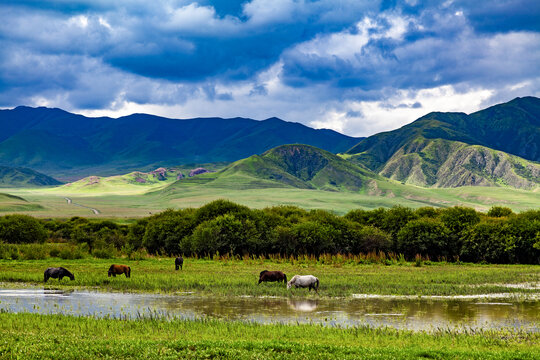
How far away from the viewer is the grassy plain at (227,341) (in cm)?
1588

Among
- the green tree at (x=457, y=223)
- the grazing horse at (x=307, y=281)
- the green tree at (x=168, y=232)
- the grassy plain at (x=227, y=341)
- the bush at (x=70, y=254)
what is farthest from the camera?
the green tree at (x=168, y=232)

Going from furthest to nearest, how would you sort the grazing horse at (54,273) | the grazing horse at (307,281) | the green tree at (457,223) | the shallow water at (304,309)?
the green tree at (457,223) → the grazing horse at (54,273) → the grazing horse at (307,281) → the shallow water at (304,309)

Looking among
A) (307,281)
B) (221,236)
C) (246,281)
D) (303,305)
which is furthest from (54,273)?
(221,236)

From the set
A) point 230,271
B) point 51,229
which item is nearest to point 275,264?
point 230,271

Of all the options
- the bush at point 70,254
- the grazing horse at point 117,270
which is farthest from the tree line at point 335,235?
the grazing horse at point 117,270

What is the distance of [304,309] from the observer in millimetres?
26469

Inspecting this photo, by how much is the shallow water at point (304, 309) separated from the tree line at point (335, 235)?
28580 mm

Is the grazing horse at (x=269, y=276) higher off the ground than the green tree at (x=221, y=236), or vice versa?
the green tree at (x=221, y=236)

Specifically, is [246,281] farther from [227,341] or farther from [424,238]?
[424,238]

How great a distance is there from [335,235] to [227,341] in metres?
47.5

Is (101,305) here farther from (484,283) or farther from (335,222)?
(335,222)

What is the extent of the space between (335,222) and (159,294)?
3888cm

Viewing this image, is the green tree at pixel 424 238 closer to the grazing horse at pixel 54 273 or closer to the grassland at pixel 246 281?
the grassland at pixel 246 281

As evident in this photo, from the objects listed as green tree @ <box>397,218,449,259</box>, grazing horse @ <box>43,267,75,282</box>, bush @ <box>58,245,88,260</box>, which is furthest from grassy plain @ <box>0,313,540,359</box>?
green tree @ <box>397,218,449,259</box>
